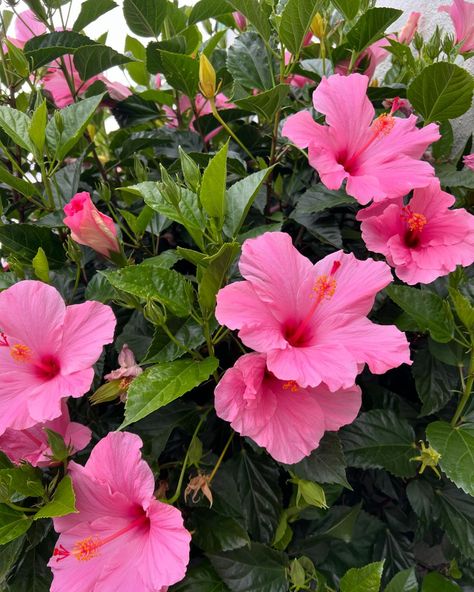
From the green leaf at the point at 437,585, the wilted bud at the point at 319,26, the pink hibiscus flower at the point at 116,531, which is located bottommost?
the green leaf at the point at 437,585

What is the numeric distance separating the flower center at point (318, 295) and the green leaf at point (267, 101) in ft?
1.06

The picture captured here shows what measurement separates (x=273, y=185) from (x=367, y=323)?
0.44 meters

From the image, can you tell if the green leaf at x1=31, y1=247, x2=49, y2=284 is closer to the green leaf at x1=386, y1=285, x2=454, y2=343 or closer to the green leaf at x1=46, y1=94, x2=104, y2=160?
the green leaf at x1=46, y1=94, x2=104, y2=160

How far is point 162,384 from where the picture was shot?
2.20 ft

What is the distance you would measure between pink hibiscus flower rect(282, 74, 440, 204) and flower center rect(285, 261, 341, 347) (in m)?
0.13

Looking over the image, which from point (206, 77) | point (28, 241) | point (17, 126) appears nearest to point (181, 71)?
point (206, 77)

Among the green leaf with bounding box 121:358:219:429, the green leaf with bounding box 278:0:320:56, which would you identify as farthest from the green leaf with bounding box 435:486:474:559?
the green leaf with bounding box 278:0:320:56

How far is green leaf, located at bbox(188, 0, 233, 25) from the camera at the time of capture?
120 centimetres

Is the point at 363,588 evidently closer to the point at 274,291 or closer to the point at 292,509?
the point at 292,509

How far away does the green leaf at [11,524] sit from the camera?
0.70 meters

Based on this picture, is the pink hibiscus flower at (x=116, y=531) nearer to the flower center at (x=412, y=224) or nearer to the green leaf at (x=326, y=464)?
the green leaf at (x=326, y=464)

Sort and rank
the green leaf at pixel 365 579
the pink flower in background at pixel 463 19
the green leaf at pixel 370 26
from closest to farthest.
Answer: the green leaf at pixel 365 579
the green leaf at pixel 370 26
the pink flower in background at pixel 463 19

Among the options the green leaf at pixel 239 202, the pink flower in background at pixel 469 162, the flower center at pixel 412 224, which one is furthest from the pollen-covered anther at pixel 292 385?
the pink flower in background at pixel 469 162

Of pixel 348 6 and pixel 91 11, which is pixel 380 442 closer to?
pixel 348 6
